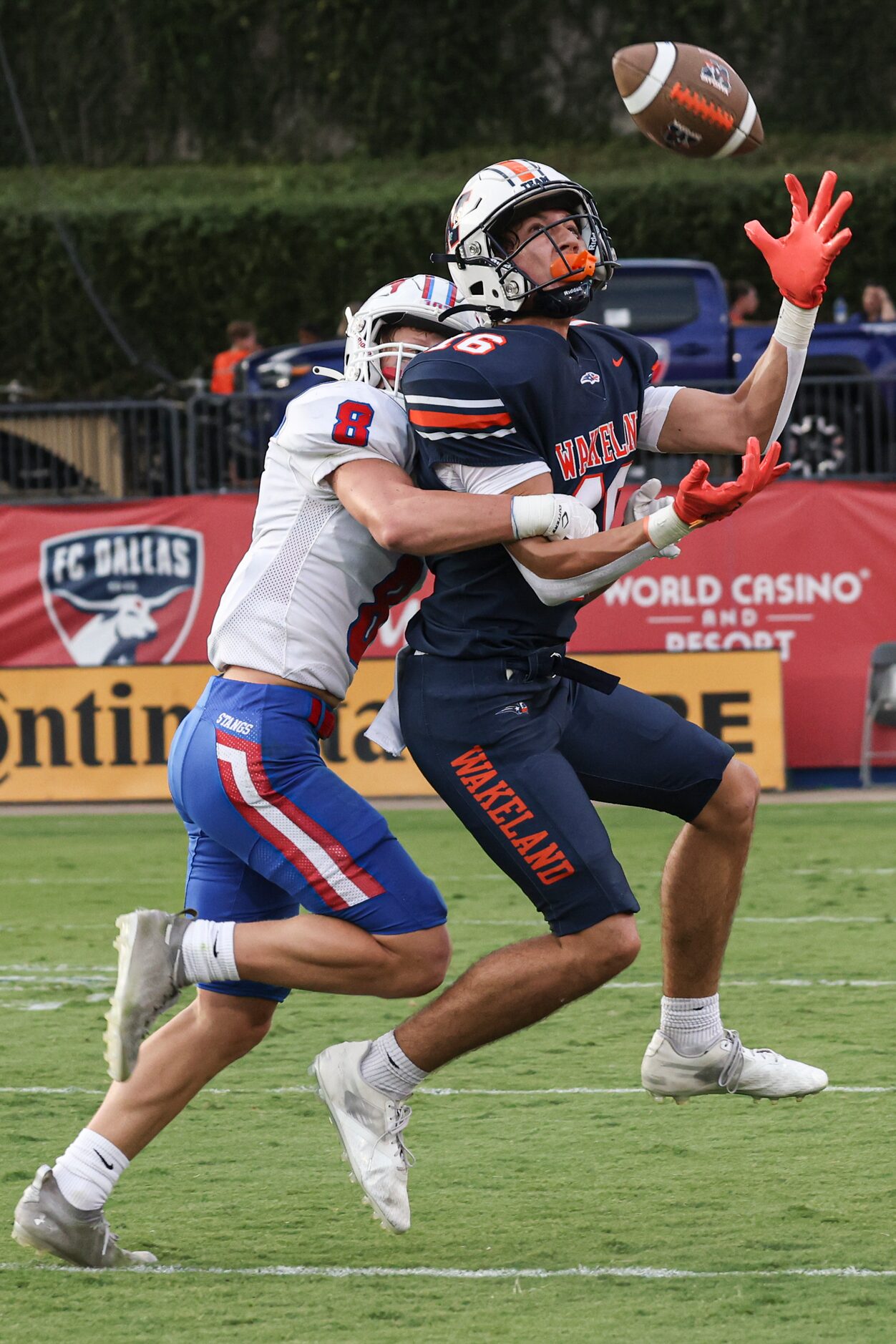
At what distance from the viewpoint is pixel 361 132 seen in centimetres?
2658

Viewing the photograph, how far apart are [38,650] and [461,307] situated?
9111 millimetres

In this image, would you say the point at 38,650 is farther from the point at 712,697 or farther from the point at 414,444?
the point at 414,444

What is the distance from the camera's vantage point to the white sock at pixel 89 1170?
4012mm

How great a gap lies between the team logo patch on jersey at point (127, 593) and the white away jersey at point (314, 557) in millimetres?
8694

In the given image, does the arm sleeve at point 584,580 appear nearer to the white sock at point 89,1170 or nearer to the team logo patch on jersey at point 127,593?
the white sock at point 89,1170

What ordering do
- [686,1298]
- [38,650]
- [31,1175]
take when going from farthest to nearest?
[38,650] → [31,1175] → [686,1298]

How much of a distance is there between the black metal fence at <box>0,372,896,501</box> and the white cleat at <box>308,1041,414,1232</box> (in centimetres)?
957

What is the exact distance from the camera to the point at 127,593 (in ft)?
42.5

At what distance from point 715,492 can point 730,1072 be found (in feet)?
4.58

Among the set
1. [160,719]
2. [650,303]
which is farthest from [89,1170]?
[650,303]

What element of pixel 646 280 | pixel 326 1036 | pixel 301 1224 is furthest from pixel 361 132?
pixel 301 1224

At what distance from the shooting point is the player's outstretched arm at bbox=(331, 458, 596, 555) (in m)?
4.00

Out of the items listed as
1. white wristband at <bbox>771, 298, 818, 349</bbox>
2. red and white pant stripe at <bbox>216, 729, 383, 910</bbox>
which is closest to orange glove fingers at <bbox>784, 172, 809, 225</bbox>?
white wristband at <bbox>771, 298, 818, 349</bbox>

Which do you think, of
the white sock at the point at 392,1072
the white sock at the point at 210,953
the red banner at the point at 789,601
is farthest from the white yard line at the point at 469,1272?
the red banner at the point at 789,601
